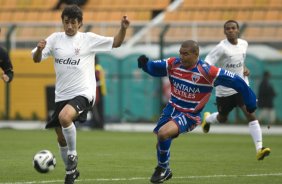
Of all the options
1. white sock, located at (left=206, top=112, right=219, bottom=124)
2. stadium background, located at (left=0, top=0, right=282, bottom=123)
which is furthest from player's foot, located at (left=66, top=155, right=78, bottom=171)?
stadium background, located at (left=0, top=0, right=282, bottom=123)

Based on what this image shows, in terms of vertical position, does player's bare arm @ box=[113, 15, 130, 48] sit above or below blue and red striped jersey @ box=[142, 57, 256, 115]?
above

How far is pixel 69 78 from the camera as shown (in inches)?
465

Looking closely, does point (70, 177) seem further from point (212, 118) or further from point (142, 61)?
point (212, 118)

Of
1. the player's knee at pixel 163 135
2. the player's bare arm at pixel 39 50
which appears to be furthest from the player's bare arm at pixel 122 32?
the player's knee at pixel 163 135

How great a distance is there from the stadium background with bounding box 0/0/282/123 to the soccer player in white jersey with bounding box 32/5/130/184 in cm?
1617

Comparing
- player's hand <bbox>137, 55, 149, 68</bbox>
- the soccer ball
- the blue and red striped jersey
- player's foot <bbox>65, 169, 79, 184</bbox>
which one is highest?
player's hand <bbox>137, 55, 149, 68</bbox>

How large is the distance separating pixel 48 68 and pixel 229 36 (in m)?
15.2

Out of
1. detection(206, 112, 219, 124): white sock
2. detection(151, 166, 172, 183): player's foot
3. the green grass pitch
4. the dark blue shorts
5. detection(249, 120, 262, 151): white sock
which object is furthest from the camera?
detection(206, 112, 219, 124): white sock

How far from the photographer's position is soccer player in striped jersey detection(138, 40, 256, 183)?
11.8 metres

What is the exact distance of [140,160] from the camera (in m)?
15.5

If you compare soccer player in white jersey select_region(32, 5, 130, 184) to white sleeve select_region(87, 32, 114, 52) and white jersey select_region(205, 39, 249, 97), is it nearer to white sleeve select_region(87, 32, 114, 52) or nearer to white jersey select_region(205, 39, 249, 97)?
white sleeve select_region(87, 32, 114, 52)

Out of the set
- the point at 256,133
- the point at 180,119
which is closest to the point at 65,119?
the point at 180,119

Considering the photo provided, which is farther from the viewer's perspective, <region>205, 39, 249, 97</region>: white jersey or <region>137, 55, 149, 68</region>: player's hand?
<region>205, 39, 249, 97</region>: white jersey

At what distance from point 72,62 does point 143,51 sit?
61.3 feet
